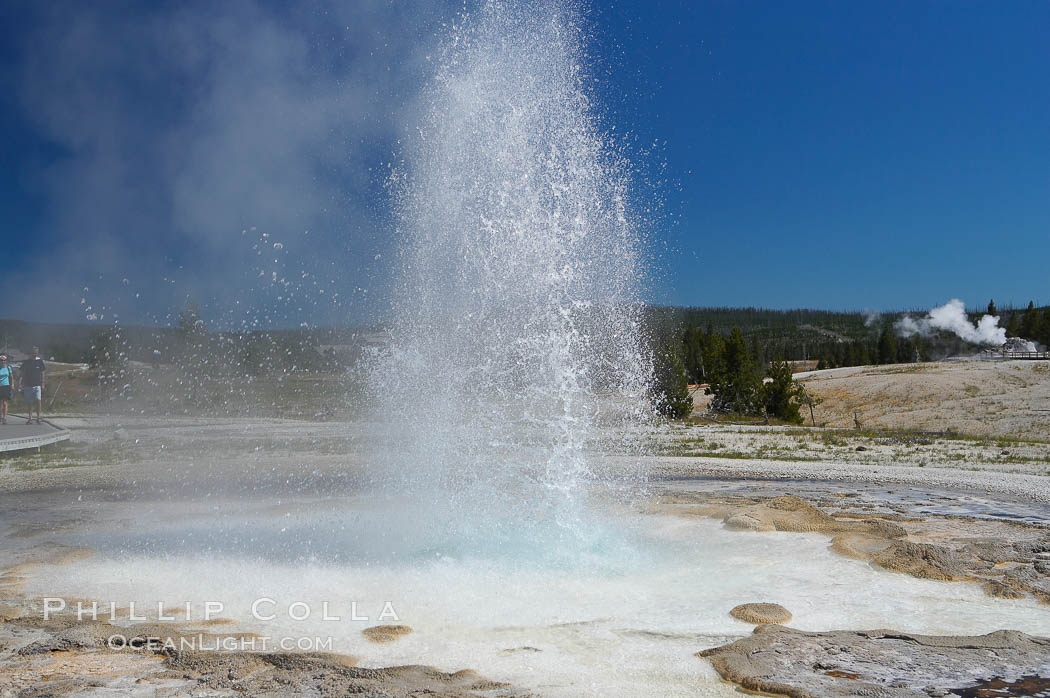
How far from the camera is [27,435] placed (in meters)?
17.9

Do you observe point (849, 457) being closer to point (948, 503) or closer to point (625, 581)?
point (948, 503)

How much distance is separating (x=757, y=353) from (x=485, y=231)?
7411 centimetres

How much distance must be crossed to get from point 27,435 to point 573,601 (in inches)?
672

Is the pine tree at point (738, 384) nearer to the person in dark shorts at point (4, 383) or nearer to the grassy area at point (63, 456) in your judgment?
the grassy area at point (63, 456)

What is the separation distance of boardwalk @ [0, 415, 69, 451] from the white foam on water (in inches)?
455

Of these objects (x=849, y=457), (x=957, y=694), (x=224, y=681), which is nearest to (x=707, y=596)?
(x=957, y=694)

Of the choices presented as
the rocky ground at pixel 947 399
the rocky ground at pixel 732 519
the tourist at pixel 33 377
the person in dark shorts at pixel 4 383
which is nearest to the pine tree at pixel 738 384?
the rocky ground at pixel 947 399

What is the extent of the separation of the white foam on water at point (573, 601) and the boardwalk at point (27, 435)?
37.9 ft

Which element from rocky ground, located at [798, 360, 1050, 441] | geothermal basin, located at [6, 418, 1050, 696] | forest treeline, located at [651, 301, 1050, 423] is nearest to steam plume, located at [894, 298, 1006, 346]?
forest treeline, located at [651, 301, 1050, 423]

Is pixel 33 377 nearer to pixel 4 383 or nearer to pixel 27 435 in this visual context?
pixel 4 383

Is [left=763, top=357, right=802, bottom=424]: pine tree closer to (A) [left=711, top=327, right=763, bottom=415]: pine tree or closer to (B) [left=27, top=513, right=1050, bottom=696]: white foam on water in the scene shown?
(A) [left=711, top=327, right=763, bottom=415]: pine tree

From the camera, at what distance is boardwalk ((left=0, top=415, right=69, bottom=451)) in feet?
55.9

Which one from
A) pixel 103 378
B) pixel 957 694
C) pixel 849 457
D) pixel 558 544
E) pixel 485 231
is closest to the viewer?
pixel 957 694

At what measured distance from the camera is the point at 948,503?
11438 mm
